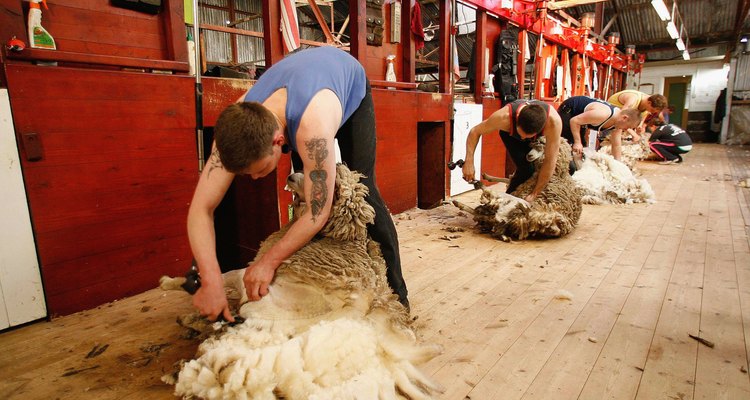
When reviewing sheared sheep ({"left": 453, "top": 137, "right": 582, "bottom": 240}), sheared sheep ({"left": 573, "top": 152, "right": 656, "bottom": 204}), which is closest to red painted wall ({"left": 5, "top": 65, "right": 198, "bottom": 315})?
sheared sheep ({"left": 453, "top": 137, "right": 582, "bottom": 240})

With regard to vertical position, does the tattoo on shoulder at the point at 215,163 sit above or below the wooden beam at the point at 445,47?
below

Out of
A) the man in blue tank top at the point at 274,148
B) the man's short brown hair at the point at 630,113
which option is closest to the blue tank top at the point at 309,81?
the man in blue tank top at the point at 274,148

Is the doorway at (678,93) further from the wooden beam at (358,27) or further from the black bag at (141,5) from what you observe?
the black bag at (141,5)

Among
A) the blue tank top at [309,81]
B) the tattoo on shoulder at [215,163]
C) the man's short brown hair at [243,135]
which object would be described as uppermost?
the blue tank top at [309,81]

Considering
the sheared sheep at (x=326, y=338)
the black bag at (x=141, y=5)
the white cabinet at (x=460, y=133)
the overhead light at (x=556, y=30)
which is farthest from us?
the overhead light at (x=556, y=30)

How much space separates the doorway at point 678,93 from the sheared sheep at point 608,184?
1531 cm

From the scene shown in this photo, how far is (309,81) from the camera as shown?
5.19 ft

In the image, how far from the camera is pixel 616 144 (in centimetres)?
625

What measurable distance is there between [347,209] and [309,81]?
0.54 m

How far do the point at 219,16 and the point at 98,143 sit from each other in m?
10.5

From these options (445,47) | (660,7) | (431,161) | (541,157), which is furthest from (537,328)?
(660,7)

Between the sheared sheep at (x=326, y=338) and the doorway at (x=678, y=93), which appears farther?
the doorway at (x=678, y=93)

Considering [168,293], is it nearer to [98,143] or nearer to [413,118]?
[98,143]

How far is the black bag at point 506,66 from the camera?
6406 mm
